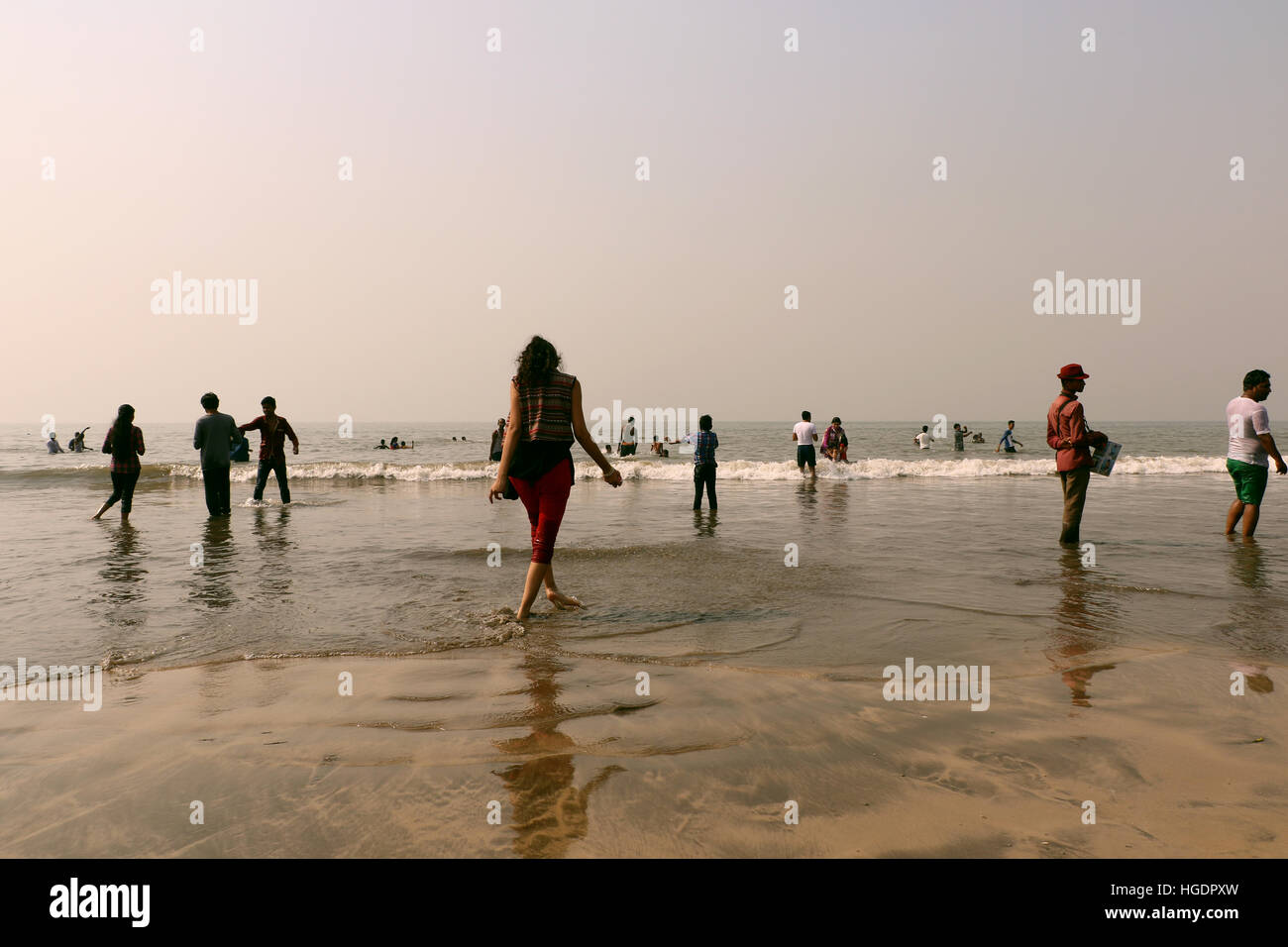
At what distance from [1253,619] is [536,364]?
586 centimetres

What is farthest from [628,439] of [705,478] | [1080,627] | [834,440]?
[1080,627]

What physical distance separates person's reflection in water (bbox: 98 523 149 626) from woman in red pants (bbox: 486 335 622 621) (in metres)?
3.20

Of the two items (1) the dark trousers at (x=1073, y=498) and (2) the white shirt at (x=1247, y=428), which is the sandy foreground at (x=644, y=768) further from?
(2) the white shirt at (x=1247, y=428)

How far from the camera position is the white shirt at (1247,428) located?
8.93 meters

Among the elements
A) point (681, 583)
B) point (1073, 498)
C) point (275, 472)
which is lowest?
point (681, 583)

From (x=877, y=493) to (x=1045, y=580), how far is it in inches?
457

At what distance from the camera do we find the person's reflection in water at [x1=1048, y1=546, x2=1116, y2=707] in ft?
13.6

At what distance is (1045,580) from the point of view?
24.0 feet

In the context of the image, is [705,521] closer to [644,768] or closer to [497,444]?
[497,444]

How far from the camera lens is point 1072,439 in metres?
9.08

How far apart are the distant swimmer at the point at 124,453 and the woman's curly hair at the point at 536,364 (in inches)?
398

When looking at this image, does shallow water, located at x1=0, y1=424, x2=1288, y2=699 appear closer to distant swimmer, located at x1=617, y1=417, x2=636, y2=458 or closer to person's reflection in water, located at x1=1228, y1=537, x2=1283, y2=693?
person's reflection in water, located at x1=1228, y1=537, x2=1283, y2=693

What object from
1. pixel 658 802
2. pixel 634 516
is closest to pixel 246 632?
pixel 658 802

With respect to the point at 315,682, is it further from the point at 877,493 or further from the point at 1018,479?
the point at 1018,479
